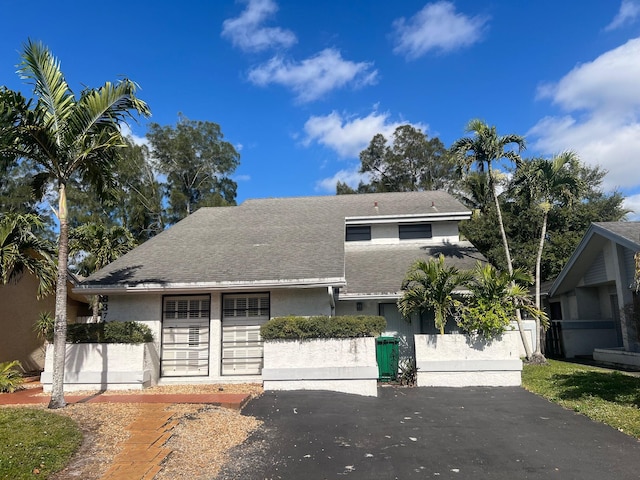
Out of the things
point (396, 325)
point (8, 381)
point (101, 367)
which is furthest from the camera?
point (396, 325)

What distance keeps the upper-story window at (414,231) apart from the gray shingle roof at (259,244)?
0.56 m

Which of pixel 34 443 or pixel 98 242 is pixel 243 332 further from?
pixel 98 242

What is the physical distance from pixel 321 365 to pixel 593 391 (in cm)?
631

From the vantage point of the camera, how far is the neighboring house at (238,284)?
11938mm

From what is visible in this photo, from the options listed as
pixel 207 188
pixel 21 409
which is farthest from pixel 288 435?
pixel 207 188

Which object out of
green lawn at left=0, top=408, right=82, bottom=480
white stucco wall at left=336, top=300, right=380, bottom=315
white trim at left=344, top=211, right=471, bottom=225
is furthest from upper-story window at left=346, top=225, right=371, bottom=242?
green lawn at left=0, top=408, right=82, bottom=480

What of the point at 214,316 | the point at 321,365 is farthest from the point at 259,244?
the point at 321,365

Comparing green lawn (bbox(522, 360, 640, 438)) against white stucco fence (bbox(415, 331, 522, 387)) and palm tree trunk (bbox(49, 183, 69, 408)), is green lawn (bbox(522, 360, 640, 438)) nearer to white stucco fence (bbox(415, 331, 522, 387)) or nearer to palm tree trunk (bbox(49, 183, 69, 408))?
white stucco fence (bbox(415, 331, 522, 387))

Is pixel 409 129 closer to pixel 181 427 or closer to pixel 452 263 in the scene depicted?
pixel 452 263

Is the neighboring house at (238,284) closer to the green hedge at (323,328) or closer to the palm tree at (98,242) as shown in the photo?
the green hedge at (323,328)

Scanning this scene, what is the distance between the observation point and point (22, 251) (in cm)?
1312

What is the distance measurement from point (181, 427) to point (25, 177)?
36.6m

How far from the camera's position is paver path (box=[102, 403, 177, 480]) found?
5320 mm

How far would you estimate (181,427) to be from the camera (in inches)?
279
